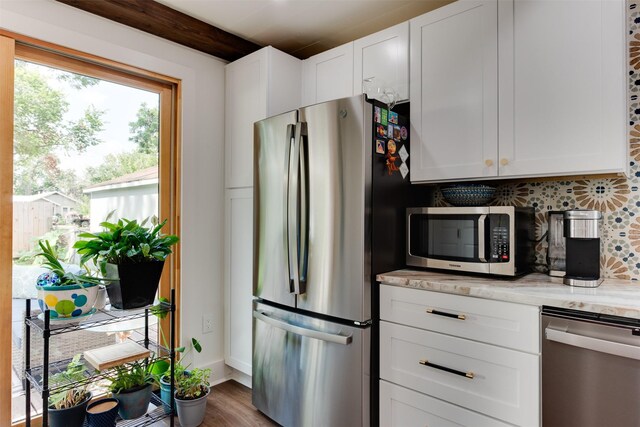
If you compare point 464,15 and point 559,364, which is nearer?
point 559,364

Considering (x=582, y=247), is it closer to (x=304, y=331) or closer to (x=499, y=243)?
(x=499, y=243)

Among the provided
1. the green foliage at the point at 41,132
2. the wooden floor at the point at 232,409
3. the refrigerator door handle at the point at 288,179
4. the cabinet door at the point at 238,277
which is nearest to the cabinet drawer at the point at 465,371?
the refrigerator door handle at the point at 288,179

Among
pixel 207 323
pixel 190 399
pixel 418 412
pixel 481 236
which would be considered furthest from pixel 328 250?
pixel 207 323

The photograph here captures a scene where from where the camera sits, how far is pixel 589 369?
1.25 metres

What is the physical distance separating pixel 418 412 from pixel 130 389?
1472mm

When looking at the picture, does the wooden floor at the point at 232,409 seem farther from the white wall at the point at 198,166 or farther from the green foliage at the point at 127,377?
Result: the green foliage at the point at 127,377

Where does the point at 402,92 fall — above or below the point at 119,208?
above

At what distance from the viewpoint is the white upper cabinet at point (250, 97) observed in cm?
239

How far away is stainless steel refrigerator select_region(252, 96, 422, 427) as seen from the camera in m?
1.74

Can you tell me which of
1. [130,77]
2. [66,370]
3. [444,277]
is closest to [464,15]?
[444,277]

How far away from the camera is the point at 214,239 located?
2.70 meters

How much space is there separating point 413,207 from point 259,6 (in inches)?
59.2

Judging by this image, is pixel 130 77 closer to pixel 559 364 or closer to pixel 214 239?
pixel 214 239

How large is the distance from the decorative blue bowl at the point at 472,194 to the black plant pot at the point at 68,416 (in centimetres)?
217
